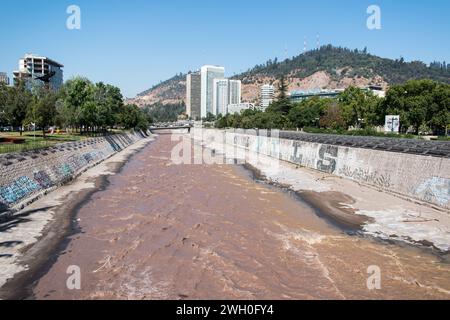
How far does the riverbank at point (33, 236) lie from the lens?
12438mm

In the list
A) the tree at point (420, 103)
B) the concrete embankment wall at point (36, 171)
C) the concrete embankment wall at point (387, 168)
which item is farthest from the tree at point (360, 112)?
the concrete embankment wall at point (36, 171)

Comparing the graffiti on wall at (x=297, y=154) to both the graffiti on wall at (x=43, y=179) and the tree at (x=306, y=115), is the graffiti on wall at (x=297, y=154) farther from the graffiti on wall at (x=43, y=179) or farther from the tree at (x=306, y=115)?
the tree at (x=306, y=115)

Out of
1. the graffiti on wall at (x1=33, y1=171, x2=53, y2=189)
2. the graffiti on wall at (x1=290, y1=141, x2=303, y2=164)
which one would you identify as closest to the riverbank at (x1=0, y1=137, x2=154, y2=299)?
the graffiti on wall at (x1=33, y1=171, x2=53, y2=189)

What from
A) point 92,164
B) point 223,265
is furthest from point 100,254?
point 92,164

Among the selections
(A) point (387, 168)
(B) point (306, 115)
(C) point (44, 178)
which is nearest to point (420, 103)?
(B) point (306, 115)

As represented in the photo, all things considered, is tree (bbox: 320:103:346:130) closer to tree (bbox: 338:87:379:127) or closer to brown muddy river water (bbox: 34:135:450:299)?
tree (bbox: 338:87:379:127)

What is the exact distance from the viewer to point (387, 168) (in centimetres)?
2719

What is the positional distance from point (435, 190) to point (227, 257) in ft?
45.5

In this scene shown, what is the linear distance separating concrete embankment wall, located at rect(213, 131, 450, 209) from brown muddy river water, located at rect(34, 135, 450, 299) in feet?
22.2

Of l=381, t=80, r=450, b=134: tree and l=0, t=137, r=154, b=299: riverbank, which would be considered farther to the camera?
l=381, t=80, r=450, b=134: tree

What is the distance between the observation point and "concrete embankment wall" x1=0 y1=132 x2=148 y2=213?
2188 cm

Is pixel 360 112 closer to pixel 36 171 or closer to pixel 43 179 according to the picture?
pixel 43 179

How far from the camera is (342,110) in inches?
3964

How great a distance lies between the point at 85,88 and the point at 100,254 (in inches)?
2193
